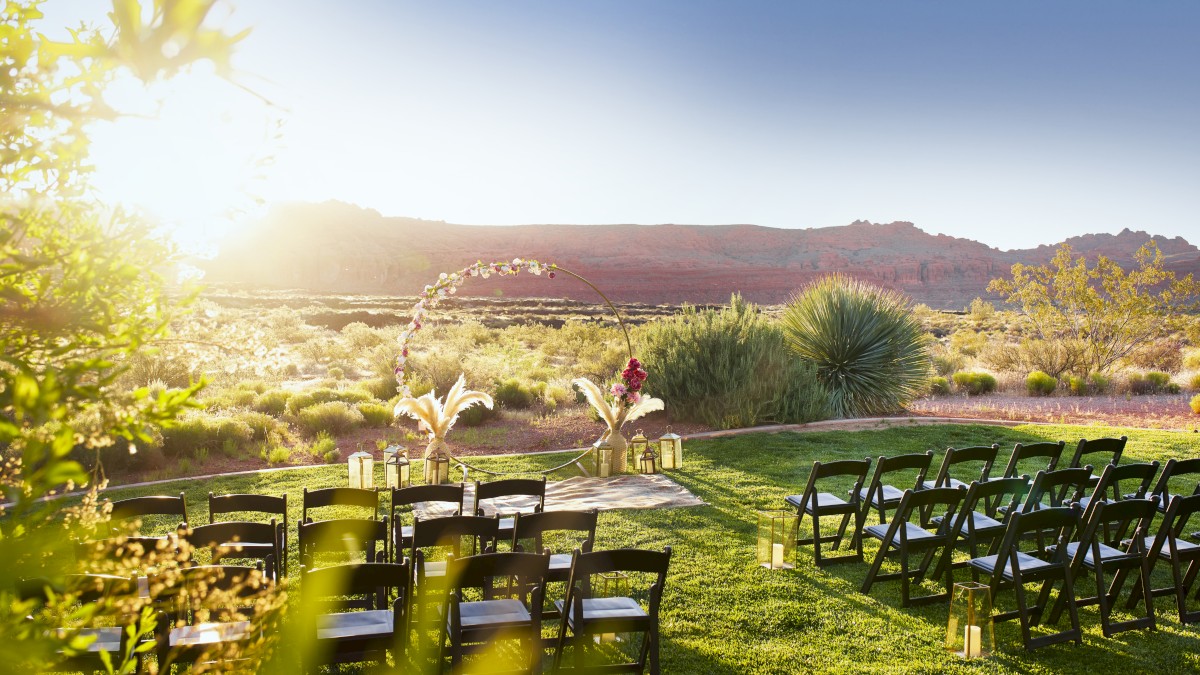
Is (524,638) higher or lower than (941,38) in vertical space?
lower

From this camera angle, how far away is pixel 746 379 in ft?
50.2

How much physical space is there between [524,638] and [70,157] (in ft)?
12.6

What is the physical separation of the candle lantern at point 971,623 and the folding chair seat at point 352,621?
3614mm

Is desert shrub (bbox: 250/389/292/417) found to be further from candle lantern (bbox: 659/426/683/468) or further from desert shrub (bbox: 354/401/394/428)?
candle lantern (bbox: 659/426/683/468)

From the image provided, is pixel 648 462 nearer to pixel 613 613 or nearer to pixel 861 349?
pixel 613 613

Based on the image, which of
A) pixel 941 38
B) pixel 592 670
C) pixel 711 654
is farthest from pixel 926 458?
pixel 941 38

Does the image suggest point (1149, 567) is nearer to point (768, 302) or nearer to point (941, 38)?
point (941, 38)

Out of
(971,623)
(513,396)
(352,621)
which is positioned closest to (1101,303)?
(513,396)

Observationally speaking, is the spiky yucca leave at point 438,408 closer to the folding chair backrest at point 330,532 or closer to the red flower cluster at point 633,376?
the red flower cluster at point 633,376

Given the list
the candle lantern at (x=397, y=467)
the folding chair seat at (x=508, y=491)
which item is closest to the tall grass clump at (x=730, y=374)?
the candle lantern at (x=397, y=467)

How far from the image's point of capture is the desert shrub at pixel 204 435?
12906 millimetres

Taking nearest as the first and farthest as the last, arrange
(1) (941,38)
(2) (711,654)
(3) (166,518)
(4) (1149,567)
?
(2) (711,654), (4) (1149,567), (3) (166,518), (1) (941,38)

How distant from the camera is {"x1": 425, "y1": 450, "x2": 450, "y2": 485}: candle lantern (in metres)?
10.2

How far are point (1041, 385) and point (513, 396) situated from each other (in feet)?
44.1
